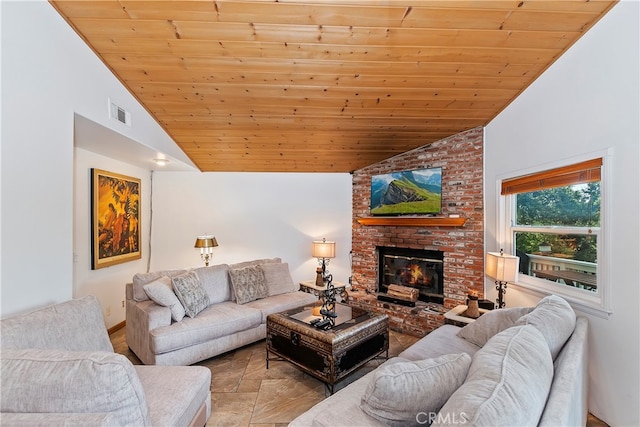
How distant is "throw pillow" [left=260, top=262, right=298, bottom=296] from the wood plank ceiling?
1.80 metres

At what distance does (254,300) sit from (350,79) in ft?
8.90

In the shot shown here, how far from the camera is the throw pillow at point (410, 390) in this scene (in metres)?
1.14

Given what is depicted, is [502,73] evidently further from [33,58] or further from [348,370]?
[33,58]

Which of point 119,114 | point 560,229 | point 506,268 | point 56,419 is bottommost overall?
point 56,419

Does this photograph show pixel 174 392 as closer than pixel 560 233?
Yes

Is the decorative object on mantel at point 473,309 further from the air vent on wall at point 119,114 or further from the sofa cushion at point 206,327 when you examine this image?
the air vent on wall at point 119,114

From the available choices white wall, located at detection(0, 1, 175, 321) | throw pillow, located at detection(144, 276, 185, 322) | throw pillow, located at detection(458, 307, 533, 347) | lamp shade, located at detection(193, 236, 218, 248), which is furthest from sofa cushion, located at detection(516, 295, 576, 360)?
lamp shade, located at detection(193, 236, 218, 248)

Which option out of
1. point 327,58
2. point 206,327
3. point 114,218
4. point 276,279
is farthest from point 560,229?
point 114,218

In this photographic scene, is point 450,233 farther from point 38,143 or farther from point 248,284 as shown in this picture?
point 38,143

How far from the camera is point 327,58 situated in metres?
2.23

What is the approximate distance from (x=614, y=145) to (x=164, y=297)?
150 inches

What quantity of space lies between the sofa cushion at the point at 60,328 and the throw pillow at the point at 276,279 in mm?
2002

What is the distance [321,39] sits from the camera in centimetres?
205

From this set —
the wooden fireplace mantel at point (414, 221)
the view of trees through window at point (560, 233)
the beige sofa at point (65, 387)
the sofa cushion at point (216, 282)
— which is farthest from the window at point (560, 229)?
the sofa cushion at point (216, 282)
